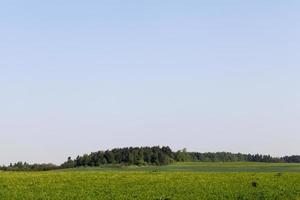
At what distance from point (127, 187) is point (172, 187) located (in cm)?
389

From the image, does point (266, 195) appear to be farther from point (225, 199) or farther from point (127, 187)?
point (127, 187)

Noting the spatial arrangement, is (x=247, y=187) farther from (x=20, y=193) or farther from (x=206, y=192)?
(x=20, y=193)

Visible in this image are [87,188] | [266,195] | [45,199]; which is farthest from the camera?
[87,188]

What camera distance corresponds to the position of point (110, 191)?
46.2 m

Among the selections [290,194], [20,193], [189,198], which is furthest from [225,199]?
[20,193]

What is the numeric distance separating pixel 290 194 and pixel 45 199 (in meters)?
18.5

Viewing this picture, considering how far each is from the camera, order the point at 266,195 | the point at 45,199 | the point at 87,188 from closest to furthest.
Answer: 1. the point at 45,199
2. the point at 266,195
3. the point at 87,188

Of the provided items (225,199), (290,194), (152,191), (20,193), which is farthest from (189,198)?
(20,193)

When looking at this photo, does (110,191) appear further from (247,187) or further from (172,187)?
(247,187)

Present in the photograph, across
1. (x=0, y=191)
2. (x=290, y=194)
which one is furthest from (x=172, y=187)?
(x=0, y=191)

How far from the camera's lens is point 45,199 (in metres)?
41.0

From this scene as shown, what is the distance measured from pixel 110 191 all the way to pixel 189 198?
24.9 ft

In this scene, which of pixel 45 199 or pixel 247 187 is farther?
pixel 247 187

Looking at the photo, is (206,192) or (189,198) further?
(206,192)
